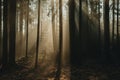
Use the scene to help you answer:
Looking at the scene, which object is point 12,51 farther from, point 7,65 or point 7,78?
point 7,78

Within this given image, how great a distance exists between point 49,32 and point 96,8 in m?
12.1

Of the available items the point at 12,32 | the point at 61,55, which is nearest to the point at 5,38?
the point at 12,32

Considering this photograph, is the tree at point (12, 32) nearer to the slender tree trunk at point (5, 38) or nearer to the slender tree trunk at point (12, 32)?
the slender tree trunk at point (12, 32)

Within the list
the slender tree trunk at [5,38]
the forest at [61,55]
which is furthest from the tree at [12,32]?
the slender tree trunk at [5,38]

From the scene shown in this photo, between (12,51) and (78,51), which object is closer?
(12,51)

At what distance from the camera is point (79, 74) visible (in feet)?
48.3

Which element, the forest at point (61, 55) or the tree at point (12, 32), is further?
the tree at point (12, 32)

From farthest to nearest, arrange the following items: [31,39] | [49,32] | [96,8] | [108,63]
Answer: [31,39]
[49,32]
[96,8]
[108,63]

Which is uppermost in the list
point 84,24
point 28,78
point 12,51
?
point 84,24

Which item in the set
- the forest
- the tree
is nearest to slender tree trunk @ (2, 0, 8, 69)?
the forest

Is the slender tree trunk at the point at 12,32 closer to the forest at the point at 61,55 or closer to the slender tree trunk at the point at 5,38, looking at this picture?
the forest at the point at 61,55

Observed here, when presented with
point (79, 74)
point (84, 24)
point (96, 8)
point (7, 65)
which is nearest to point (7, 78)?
point (7, 65)

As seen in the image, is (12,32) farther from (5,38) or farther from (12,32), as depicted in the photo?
(5,38)

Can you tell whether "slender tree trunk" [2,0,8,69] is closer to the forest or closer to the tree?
the forest
